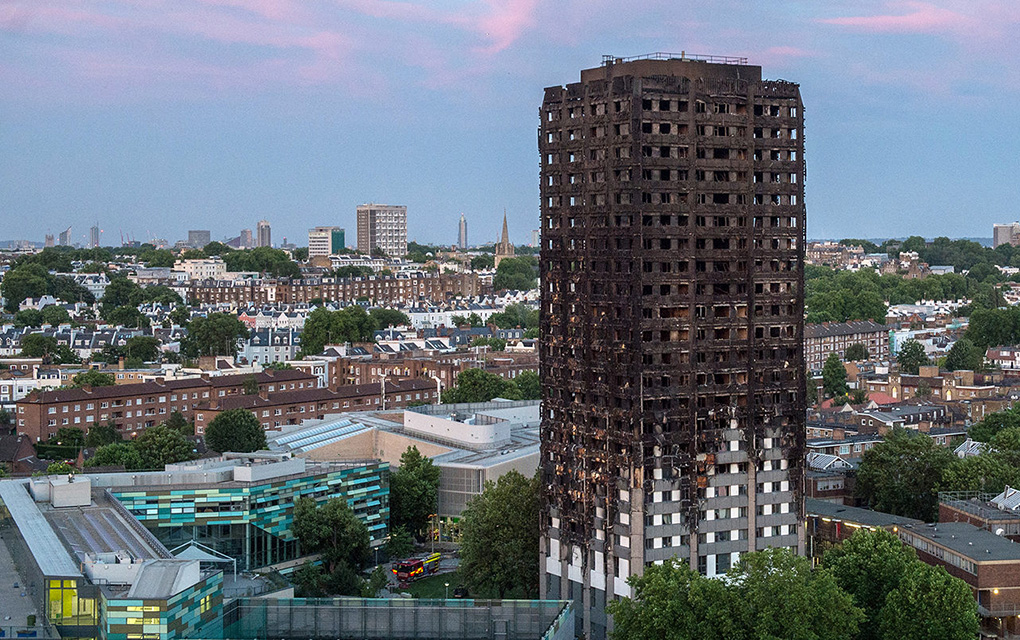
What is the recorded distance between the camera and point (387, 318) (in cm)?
19600

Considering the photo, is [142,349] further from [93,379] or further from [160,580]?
[160,580]

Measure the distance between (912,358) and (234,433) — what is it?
80.9m

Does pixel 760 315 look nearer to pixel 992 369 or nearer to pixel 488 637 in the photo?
pixel 488 637

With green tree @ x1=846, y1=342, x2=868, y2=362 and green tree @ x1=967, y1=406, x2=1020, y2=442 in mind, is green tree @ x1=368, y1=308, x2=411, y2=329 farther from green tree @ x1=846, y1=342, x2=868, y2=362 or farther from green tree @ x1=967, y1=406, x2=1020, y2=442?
green tree @ x1=967, y1=406, x2=1020, y2=442

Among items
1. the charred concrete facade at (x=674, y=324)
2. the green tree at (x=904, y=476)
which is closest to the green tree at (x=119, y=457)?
the charred concrete facade at (x=674, y=324)

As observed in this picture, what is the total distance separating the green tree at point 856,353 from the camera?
166 metres

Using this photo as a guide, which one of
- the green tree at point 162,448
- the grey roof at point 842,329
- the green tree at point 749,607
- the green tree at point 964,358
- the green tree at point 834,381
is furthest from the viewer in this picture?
the grey roof at point 842,329

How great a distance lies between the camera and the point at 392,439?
92.1 metres

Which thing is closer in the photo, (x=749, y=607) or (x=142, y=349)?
(x=749, y=607)

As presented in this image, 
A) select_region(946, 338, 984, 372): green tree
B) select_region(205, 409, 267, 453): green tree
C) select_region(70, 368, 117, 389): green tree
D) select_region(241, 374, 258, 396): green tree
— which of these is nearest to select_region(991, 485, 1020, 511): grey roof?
select_region(205, 409, 267, 453): green tree

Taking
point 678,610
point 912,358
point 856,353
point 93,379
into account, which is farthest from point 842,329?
point 678,610

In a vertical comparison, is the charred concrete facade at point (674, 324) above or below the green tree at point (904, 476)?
above

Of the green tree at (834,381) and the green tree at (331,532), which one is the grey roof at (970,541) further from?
the green tree at (834,381)

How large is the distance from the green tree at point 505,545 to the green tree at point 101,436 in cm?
4723
